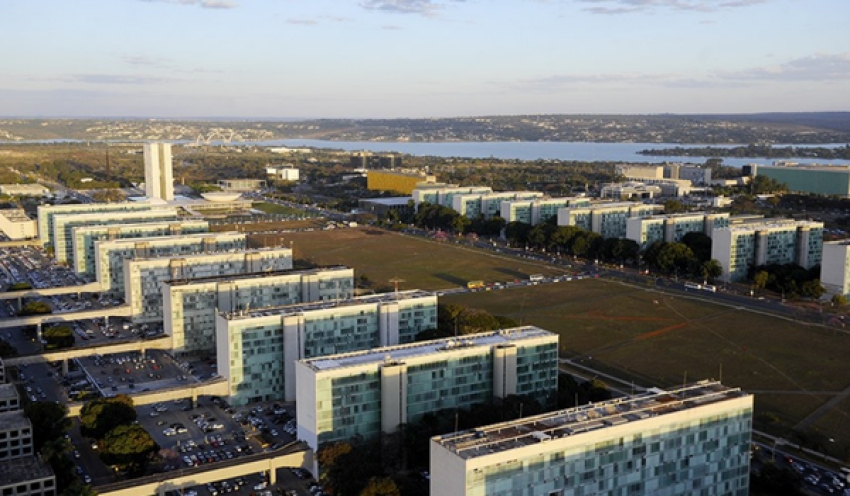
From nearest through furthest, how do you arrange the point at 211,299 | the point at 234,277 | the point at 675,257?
1. the point at 211,299
2. the point at 234,277
3. the point at 675,257

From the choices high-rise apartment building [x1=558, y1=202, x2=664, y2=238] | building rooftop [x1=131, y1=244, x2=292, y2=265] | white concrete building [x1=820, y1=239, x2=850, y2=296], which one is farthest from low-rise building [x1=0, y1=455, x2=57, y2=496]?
high-rise apartment building [x1=558, y1=202, x2=664, y2=238]

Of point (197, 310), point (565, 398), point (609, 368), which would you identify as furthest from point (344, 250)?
point (565, 398)

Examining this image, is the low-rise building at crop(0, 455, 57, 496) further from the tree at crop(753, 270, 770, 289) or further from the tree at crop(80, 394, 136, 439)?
the tree at crop(753, 270, 770, 289)

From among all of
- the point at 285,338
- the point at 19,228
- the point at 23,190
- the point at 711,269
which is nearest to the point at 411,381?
the point at 285,338

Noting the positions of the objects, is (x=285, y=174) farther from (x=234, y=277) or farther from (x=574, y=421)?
(x=574, y=421)

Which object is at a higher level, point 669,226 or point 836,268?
point 669,226

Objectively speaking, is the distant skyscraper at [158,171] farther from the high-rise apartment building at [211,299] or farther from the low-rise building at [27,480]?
the low-rise building at [27,480]

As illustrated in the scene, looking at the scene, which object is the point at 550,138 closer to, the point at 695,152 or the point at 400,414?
the point at 695,152
